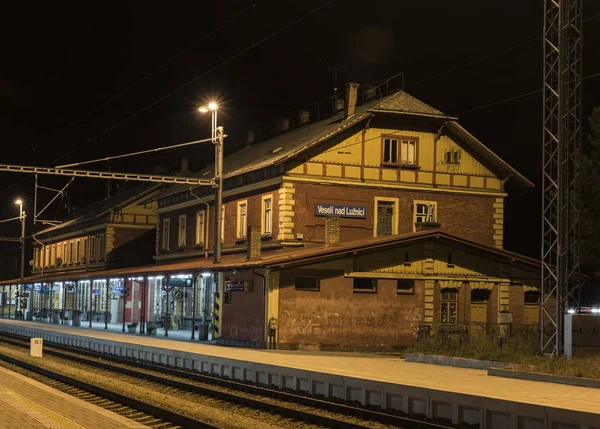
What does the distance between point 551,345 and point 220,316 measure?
628 inches

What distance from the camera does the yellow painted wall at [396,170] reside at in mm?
37750

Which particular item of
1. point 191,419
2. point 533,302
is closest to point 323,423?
point 191,419

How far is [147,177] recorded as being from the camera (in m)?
33.9

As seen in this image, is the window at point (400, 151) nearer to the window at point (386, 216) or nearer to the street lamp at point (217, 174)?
the window at point (386, 216)

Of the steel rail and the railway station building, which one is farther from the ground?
the railway station building

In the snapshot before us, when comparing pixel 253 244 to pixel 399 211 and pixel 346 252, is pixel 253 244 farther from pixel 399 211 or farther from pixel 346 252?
pixel 399 211

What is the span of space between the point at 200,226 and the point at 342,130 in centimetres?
1125

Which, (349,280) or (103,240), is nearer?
(349,280)

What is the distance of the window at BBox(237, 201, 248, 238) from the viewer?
133ft

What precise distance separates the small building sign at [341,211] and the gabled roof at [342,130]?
8.26 feet

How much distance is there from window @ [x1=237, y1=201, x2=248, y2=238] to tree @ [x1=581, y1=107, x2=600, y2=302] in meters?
20.2

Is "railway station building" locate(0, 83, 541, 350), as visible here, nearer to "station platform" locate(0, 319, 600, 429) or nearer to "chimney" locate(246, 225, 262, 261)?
"chimney" locate(246, 225, 262, 261)

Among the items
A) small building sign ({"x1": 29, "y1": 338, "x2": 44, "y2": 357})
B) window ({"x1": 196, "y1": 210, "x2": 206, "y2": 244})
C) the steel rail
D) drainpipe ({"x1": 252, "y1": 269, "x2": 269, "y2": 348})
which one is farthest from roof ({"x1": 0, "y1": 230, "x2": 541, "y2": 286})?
the steel rail

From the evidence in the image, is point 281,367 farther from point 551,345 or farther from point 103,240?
point 103,240
